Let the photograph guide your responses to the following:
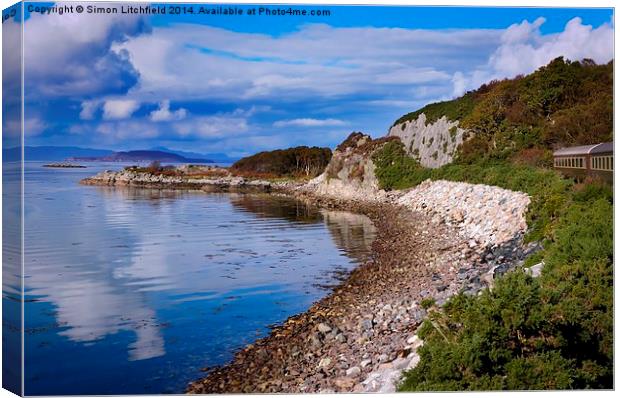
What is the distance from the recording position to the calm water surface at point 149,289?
358 inches

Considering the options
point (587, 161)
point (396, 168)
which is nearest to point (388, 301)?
point (587, 161)

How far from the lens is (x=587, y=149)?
38.6 ft

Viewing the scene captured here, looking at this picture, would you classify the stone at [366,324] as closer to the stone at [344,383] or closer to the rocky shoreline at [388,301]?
the rocky shoreline at [388,301]

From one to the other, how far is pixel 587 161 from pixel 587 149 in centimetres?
26

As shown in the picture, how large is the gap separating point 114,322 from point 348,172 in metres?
30.4

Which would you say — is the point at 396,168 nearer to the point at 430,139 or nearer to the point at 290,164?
the point at 430,139

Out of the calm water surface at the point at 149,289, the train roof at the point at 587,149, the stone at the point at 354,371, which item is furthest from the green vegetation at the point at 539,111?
the calm water surface at the point at 149,289

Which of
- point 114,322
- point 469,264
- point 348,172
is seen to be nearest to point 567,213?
point 469,264

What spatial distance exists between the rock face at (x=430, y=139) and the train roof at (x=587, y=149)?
15.9 meters

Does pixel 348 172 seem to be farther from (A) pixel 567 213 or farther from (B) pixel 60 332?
(B) pixel 60 332

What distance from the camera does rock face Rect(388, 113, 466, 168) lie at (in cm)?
3288

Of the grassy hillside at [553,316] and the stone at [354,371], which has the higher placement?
the grassy hillside at [553,316]

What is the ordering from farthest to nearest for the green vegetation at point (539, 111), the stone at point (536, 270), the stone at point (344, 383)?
the green vegetation at point (539, 111), the stone at point (536, 270), the stone at point (344, 383)

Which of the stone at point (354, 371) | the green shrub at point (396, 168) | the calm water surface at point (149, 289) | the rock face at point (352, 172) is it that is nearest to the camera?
the stone at point (354, 371)
